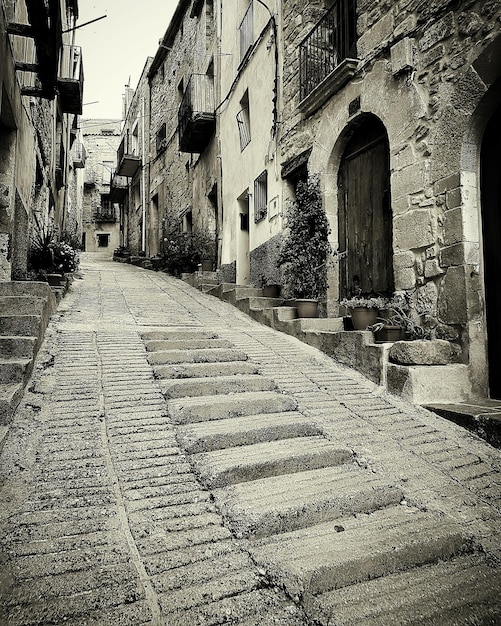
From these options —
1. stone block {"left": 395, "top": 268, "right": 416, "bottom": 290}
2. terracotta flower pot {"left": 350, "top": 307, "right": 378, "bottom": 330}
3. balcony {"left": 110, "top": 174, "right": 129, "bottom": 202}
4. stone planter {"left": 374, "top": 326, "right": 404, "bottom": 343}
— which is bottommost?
stone planter {"left": 374, "top": 326, "right": 404, "bottom": 343}

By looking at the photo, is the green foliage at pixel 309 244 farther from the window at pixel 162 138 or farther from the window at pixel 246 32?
the window at pixel 162 138

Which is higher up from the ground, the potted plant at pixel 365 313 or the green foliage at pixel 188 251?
the green foliage at pixel 188 251

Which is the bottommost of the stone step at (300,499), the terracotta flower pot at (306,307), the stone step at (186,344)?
the stone step at (300,499)

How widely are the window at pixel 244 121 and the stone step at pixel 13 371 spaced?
7856 millimetres

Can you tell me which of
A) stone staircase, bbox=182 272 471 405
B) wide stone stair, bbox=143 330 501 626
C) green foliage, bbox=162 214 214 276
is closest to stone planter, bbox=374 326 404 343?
stone staircase, bbox=182 272 471 405

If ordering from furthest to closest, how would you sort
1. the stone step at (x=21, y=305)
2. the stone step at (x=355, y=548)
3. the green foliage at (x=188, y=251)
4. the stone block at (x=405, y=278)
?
1. the green foliage at (x=188, y=251)
2. the stone block at (x=405, y=278)
3. the stone step at (x=21, y=305)
4. the stone step at (x=355, y=548)

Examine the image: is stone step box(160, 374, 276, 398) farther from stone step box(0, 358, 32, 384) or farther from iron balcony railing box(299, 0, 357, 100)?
iron balcony railing box(299, 0, 357, 100)

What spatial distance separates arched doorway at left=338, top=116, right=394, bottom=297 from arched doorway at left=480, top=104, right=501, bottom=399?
4.36 ft

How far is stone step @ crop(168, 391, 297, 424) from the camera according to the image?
8.91ft

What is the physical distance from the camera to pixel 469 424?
2.90 metres

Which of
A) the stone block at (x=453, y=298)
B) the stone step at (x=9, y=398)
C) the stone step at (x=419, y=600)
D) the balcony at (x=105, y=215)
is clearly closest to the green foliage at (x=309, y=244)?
the stone block at (x=453, y=298)

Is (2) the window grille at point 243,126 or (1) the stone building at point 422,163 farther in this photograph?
(2) the window grille at point 243,126

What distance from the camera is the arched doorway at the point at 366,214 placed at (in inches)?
199

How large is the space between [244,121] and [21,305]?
7.41 meters
